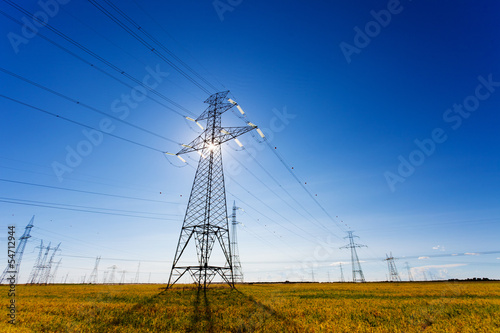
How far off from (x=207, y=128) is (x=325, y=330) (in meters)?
22.0

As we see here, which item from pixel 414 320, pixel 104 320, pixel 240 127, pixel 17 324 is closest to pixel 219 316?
pixel 104 320

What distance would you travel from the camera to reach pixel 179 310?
10.9m

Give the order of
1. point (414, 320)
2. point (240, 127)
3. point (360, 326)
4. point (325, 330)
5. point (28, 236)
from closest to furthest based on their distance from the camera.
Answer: point (325, 330) < point (360, 326) < point (414, 320) < point (240, 127) < point (28, 236)

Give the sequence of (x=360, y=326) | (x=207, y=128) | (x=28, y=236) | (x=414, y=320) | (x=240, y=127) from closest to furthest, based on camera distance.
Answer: (x=360, y=326) → (x=414, y=320) → (x=240, y=127) → (x=207, y=128) → (x=28, y=236)

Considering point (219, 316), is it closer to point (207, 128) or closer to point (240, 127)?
A: point (240, 127)

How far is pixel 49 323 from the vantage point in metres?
8.08

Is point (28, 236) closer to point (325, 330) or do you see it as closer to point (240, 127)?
point (240, 127)

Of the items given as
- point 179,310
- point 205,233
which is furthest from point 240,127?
point 179,310

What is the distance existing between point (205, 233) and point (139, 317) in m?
12.8

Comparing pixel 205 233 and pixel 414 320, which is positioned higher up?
pixel 205 233

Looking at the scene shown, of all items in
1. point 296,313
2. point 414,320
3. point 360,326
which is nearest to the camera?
point 360,326

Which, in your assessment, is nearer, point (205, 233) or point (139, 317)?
point (139, 317)

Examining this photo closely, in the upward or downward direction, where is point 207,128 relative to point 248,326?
upward

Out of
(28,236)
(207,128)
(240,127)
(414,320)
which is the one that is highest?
(207,128)
